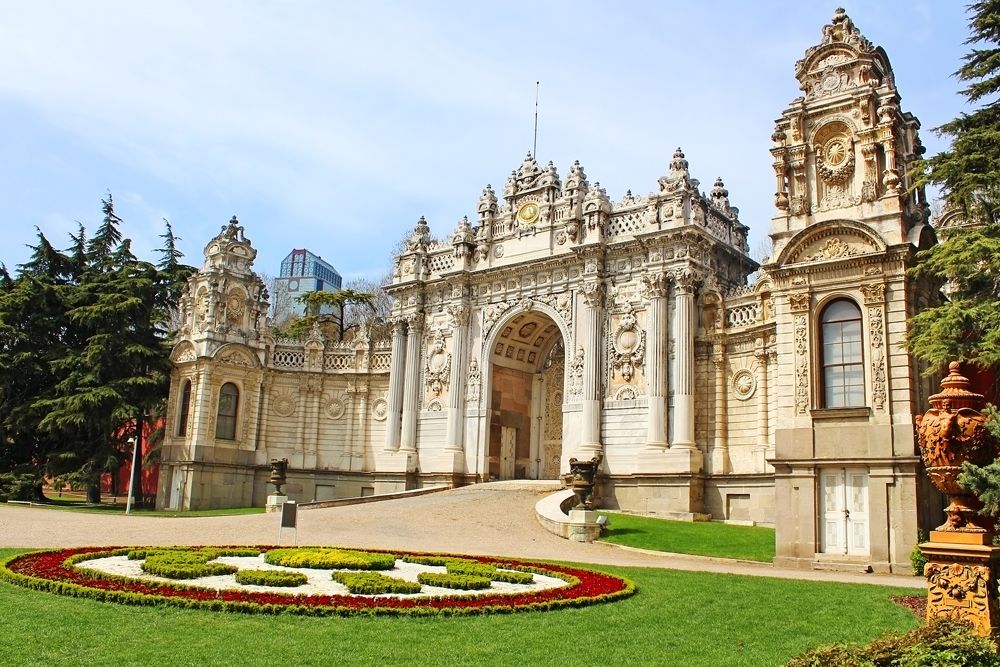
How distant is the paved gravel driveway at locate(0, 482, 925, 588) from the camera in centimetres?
2055

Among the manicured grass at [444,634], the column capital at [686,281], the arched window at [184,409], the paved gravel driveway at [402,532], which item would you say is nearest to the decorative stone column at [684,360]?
the column capital at [686,281]

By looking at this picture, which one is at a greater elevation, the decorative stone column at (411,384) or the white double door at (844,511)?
the decorative stone column at (411,384)

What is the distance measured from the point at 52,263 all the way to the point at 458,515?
2553 cm

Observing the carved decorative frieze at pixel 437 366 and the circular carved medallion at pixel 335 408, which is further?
the circular carved medallion at pixel 335 408

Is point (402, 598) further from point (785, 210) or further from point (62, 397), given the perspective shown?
point (62, 397)

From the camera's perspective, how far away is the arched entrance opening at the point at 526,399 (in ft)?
125

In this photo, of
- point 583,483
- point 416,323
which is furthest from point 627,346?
point 416,323

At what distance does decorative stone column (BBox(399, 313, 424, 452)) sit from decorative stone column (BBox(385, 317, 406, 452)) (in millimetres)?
267

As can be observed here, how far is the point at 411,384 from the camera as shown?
3997cm

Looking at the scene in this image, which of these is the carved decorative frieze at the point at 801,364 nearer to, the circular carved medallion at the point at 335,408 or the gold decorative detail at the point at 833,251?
the gold decorative detail at the point at 833,251

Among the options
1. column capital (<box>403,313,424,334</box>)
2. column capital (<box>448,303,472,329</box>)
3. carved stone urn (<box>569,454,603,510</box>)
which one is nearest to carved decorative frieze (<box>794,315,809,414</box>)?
carved stone urn (<box>569,454,603,510</box>)

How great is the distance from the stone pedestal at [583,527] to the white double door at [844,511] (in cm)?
631

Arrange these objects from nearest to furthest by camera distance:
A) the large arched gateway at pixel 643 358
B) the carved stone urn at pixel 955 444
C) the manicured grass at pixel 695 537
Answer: the carved stone urn at pixel 955 444 < the large arched gateway at pixel 643 358 < the manicured grass at pixel 695 537

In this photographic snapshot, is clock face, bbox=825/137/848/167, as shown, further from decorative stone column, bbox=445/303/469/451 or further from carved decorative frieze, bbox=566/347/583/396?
decorative stone column, bbox=445/303/469/451
